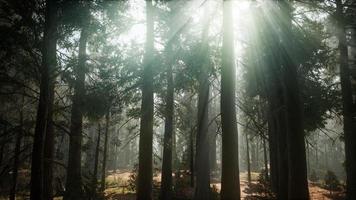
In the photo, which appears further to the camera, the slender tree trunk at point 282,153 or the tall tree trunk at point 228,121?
the slender tree trunk at point 282,153

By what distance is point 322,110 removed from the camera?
51.8ft

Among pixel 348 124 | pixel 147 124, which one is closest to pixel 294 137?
pixel 147 124

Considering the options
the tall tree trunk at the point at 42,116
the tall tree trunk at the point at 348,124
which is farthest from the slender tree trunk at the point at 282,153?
the tall tree trunk at the point at 42,116

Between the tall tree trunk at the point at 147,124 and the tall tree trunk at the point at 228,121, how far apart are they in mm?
2858

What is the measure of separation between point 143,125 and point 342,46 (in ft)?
36.1

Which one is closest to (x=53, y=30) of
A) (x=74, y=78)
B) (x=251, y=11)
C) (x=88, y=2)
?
(x=88, y=2)

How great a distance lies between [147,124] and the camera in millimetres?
10938

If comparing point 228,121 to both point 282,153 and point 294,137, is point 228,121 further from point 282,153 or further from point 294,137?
point 282,153

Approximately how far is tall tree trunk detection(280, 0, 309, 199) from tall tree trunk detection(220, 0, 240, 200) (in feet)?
5.28

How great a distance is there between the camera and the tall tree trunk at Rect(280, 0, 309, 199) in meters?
8.98

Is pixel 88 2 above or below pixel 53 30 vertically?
above

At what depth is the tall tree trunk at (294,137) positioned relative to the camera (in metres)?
8.98

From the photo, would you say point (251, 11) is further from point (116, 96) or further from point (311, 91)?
point (311, 91)

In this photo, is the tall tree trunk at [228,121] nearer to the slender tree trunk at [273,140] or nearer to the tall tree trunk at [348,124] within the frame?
the slender tree trunk at [273,140]
